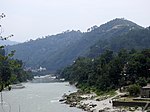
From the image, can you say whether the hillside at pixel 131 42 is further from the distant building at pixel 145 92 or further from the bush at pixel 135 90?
the distant building at pixel 145 92

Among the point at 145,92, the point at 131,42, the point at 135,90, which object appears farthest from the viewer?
the point at 131,42

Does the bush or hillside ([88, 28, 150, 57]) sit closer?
the bush

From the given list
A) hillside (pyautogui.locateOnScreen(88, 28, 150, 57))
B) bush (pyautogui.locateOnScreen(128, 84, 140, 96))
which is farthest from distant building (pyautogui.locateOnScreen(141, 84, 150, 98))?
hillside (pyautogui.locateOnScreen(88, 28, 150, 57))

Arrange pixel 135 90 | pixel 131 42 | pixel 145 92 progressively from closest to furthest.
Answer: pixel 145 92
pixel 135 90
pixel 131 42

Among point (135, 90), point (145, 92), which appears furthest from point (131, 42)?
point (145, 92)

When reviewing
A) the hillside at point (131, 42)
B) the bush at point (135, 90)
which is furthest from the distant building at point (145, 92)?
the hillside at point (131, 42)

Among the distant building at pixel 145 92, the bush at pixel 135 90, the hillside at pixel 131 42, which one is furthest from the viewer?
the hillside at pixel 131 42

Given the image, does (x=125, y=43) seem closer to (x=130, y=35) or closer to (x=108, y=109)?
(x=130, y=35)

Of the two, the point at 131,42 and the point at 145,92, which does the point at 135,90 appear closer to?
the point at 145,92

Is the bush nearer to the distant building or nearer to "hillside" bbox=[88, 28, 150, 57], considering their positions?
the distant building

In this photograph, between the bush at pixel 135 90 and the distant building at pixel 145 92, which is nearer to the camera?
the distant building at pixel 145 92

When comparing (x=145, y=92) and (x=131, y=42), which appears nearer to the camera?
(x=145, y=92)

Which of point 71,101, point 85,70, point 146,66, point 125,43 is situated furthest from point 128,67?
point 125,43

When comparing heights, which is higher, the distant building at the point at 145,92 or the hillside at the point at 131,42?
the hillside at the point at 131,42
